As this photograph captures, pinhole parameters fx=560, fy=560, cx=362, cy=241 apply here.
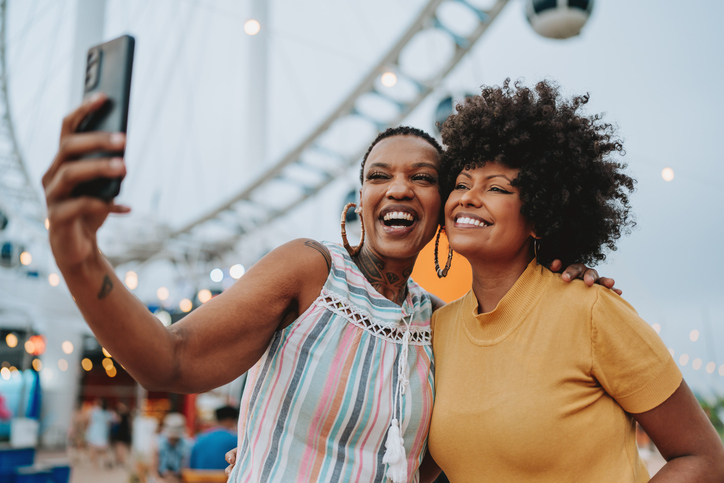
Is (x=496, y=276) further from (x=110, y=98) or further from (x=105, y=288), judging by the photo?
(x=110, y=98)

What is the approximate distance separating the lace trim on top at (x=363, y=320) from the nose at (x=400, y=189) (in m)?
0.44

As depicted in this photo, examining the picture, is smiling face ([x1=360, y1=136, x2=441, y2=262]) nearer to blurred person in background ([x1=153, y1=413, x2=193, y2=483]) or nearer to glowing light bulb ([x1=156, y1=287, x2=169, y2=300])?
blurred person in background ([x1=153, y1=413, x2=193, y2=483])

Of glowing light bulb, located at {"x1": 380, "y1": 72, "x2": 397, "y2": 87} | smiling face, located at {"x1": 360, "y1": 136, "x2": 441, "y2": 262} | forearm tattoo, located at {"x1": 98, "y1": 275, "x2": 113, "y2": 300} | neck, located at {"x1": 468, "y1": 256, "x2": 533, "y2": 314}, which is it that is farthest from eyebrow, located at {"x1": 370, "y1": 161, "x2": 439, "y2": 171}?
glowing light bulb, located at {"x1": 380, "y1": 72, "x2": 397, "y2": 87}

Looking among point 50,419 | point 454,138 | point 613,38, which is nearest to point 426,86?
point 613,38

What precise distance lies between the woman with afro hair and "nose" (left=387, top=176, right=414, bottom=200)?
0.16 meters

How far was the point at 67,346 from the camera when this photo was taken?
64.1 feet


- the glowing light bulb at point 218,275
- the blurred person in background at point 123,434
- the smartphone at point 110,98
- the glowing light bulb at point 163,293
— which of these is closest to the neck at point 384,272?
the smartphone at point 110,98

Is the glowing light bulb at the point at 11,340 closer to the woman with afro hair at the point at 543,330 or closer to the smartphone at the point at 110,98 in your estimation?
the woman with afro hair at the point at 543,330

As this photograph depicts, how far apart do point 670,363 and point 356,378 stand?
867 millimetres

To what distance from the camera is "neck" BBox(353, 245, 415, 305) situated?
2.00 m

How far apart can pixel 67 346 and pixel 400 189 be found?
20.8 meters

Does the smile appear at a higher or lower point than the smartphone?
lower

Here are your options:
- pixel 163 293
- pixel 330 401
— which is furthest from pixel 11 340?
pixel 330 401

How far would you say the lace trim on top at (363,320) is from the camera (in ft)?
5.58
